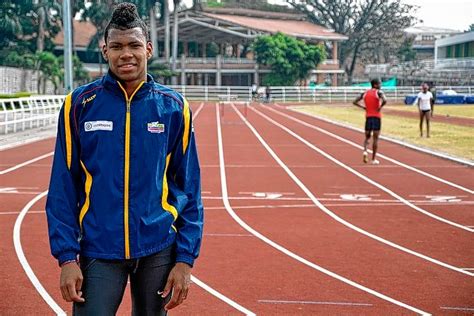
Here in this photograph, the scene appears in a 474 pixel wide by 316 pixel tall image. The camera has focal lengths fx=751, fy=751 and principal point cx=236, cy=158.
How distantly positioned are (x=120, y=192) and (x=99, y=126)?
26cm

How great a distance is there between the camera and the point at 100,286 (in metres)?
Result: 2.75

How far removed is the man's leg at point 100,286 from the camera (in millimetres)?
2734

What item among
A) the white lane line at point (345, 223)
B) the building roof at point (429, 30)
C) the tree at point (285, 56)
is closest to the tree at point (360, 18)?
the tree at point (285, 56)

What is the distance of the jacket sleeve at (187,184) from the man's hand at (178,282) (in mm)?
69

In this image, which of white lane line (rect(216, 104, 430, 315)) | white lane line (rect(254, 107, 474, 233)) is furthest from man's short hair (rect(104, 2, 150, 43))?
white lane line (rect(254, 107, 474, 233))

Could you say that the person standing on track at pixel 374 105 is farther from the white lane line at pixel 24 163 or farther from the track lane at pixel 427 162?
the white lane line at pixel 24 163

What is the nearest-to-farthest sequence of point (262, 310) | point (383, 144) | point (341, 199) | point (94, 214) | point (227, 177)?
point (94, 214), point (262, 310), point (341, 199), point (227, 177), point (383, 144)

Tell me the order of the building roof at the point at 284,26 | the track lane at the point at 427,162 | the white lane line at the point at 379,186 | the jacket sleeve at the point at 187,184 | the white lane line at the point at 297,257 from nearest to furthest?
the jacket sleeve at the point at 187,184, the white lane line at the point at 297,257, the white lane line at the point at 379,186, the track lane at the point at 427,162, the building roof at the point at 284,26

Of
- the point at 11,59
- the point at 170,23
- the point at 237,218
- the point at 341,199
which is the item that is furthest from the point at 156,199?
the point at 170,23

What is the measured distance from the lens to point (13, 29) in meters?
49.2

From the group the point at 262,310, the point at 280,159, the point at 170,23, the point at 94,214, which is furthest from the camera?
the point at 170,23

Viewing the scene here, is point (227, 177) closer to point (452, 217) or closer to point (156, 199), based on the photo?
point (452, 217)

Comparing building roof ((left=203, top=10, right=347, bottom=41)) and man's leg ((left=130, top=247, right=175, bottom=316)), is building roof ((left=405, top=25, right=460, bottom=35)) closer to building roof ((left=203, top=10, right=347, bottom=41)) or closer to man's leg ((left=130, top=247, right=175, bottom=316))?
building roof ((left=203, top=10, right=347, bottom=41))

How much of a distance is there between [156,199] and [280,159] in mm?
13531
